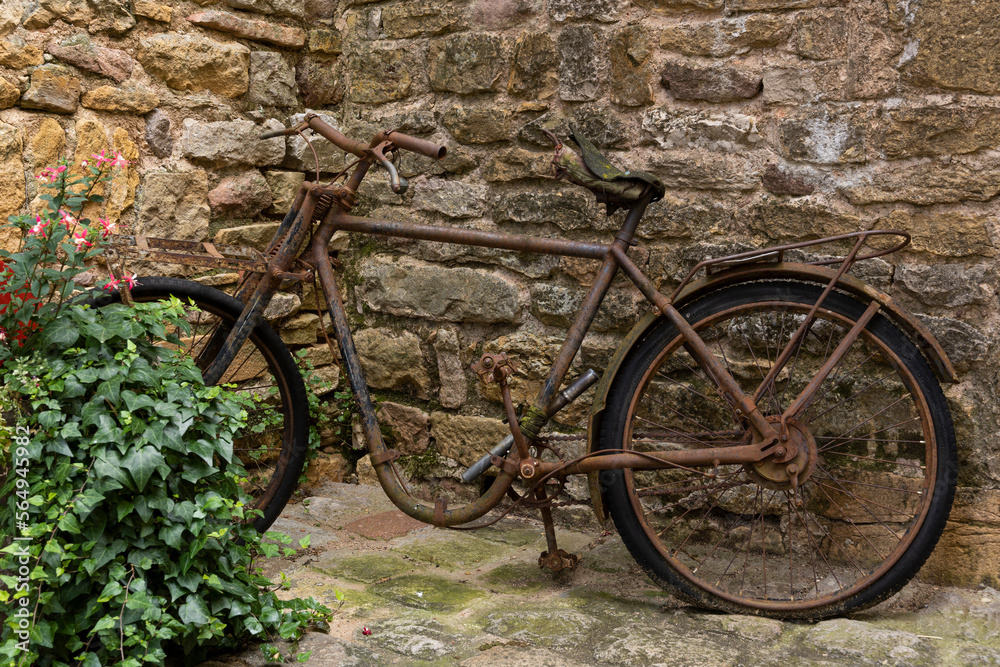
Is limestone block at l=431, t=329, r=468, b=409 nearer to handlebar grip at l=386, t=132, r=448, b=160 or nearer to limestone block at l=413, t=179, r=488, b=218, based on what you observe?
limestone block at l=413, t=179, r=488, b=218

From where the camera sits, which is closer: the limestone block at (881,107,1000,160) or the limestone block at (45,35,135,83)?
the limestone block at (881,107,1000,160)

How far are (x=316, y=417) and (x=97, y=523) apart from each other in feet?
4.92

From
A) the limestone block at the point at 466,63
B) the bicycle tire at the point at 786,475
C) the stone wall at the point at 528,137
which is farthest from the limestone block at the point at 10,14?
the bicycle tire at the point at 786,475

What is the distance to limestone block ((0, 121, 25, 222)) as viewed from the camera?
2389 millimetres

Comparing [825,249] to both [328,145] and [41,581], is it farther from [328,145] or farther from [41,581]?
[41,581]

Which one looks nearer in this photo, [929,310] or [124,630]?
[124,630]

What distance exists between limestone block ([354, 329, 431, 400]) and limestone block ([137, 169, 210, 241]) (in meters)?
0.75

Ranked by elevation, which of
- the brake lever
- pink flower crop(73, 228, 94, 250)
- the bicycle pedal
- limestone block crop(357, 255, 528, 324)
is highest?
the brake lever

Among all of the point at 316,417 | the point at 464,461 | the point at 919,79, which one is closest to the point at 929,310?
the point at 919,79

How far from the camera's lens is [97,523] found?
186cm

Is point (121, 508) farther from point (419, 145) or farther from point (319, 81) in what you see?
point (319, 81)

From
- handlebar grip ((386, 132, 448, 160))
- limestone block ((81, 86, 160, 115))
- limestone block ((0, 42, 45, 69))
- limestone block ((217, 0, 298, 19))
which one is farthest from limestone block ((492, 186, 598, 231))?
limestone block ((0, 42, 45, 69))

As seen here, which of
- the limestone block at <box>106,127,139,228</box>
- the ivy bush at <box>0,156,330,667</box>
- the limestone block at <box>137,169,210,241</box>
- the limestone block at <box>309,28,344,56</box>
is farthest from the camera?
the limestone block at <box>309,28,344,56</box>

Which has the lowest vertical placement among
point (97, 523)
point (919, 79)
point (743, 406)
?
point (97, 523)
